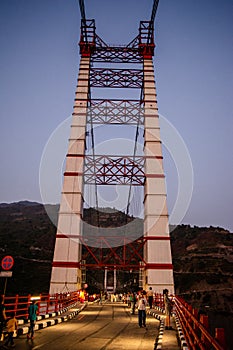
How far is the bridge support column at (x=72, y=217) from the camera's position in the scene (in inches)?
958

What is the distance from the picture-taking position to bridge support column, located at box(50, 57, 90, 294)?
24328mm

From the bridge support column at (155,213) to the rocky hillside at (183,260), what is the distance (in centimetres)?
1935

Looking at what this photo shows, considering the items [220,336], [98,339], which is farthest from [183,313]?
[220,336]

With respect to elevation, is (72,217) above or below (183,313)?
above

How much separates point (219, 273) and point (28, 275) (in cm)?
3940

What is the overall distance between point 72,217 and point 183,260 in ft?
205

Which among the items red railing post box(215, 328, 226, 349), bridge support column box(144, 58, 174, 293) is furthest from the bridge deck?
bridge support column box(144, 58, 174, 293)

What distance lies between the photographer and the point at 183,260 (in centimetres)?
8212

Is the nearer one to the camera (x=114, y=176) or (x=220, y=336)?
(x=220, y=336)

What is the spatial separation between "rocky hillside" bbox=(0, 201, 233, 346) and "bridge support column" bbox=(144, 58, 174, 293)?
19349 mm

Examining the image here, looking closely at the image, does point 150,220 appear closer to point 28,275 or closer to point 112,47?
point 112,47

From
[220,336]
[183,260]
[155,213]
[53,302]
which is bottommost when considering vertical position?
[220,336]

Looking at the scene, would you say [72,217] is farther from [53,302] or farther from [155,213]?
[53,302]

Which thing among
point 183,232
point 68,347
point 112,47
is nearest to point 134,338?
point 68,347
